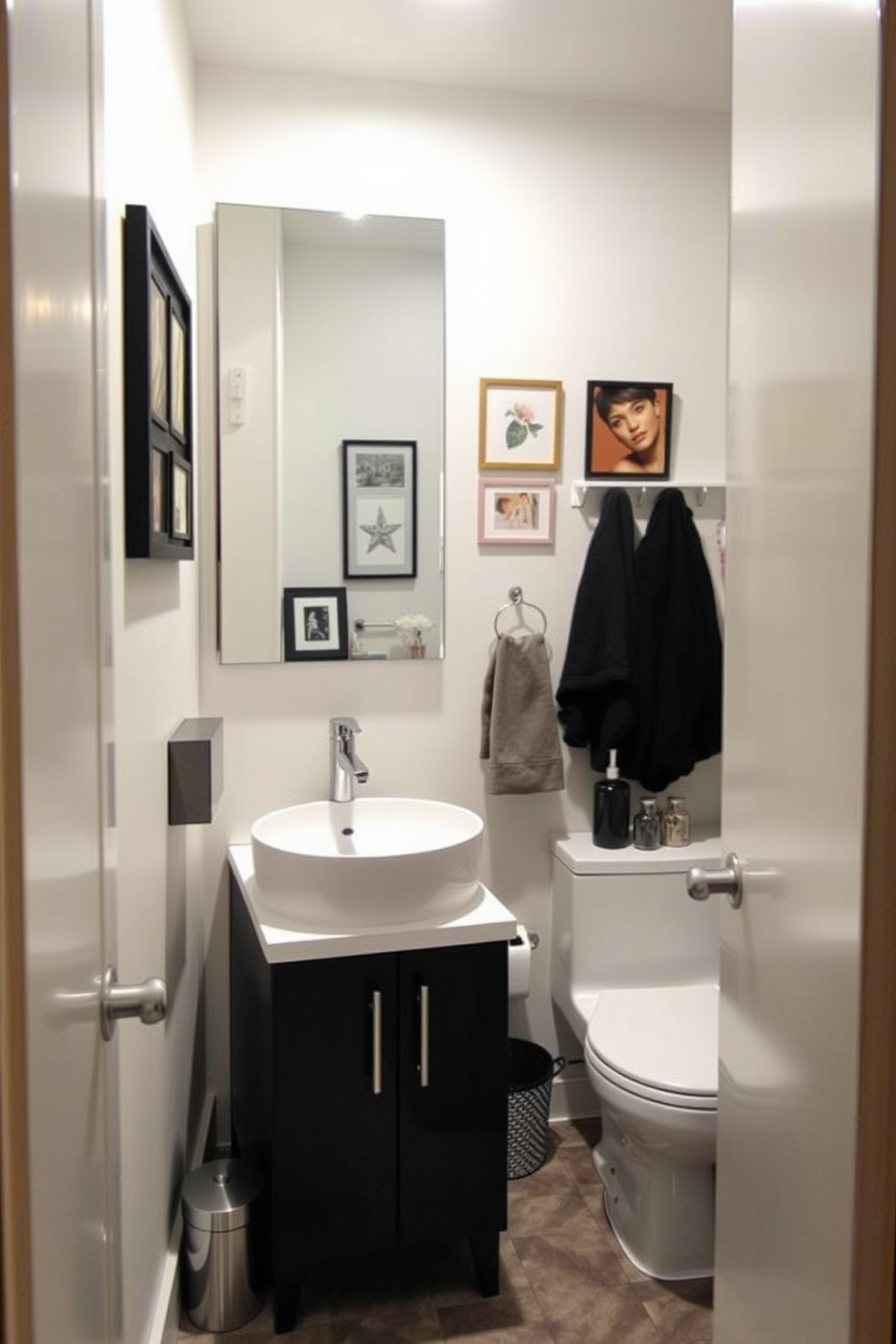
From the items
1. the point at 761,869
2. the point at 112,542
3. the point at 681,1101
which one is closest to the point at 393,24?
the point at 112,542

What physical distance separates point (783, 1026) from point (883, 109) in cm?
88

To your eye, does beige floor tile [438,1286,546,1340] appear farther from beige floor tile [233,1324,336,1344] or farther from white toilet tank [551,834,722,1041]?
white toilet tank [551,834,722,1041]

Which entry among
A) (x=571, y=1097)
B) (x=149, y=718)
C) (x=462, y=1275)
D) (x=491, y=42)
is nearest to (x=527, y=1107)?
(x=571, y=1097)

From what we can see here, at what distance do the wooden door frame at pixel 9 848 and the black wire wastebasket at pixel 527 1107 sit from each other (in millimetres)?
1850

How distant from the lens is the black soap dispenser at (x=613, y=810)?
97.4 inches

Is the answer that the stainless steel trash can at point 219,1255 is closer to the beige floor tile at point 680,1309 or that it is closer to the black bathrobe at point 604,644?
the beige floor tile at point 680,1309

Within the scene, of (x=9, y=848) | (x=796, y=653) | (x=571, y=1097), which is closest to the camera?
(x=9, y=848)

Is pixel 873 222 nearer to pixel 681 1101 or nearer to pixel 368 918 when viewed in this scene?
pixel 368 918

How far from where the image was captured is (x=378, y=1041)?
6.20ft

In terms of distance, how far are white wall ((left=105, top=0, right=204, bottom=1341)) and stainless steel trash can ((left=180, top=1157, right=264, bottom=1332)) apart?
6 centimetres

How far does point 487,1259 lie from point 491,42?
8.17 ft

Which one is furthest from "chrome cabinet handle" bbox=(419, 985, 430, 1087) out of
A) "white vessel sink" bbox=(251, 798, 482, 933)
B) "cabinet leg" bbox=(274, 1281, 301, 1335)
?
"cabinet leg" bbox=(274, 1281, 301, 1335)

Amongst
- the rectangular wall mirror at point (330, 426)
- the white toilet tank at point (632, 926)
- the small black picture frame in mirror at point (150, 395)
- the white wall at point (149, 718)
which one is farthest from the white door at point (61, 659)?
the white toilet tank at point (632, 926)

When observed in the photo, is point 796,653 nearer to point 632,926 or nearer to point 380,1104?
point 380,1104
